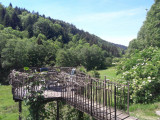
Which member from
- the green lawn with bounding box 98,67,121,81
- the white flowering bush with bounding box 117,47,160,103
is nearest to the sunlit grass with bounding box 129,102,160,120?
the white flowering bush with bounding box 117,47,160,103

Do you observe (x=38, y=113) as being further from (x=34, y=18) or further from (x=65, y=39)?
(x=34, y=18)

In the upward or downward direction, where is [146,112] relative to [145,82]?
downward

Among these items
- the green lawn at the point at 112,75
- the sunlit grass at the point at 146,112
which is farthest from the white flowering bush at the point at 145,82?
the green lawn at the point at 112,75

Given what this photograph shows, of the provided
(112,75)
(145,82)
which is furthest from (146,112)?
(112,75)

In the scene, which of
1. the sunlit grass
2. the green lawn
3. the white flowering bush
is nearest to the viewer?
the sunlit grass

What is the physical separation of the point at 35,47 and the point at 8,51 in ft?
22.8

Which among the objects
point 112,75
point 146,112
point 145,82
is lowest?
point 112,75

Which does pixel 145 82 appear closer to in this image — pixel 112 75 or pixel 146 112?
pixel 146 112

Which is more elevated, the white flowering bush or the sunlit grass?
the white flowering bush

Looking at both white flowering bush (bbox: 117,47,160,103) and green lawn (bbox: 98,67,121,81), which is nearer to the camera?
white flowering bush (bbox: 117,47,160,103)

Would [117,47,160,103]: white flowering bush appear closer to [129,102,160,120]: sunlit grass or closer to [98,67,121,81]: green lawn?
[129,102,160,120]: sunlit grass

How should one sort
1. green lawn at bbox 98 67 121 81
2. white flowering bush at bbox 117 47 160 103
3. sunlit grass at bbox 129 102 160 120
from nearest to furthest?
sunlit grass at bbox 129 102 160 120 → white flowering bush at bbox 117 47 160 103 → green lawn at bbox 98 67 121 81

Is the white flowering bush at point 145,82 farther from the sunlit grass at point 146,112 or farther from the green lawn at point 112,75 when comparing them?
the green lawn at point 112,75

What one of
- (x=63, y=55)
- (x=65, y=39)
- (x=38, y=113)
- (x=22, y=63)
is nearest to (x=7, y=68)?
(x=22, y=63)
